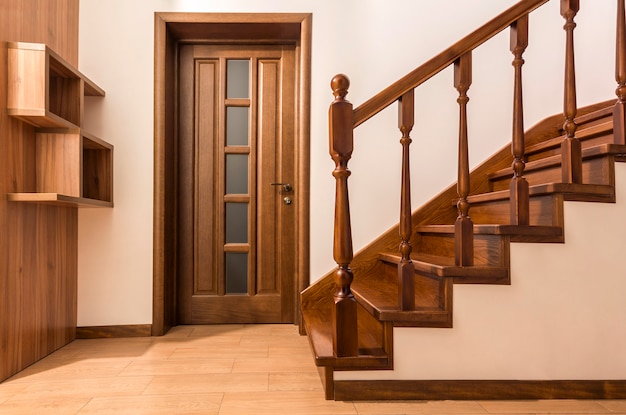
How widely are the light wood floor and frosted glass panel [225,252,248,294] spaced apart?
46 centimetres

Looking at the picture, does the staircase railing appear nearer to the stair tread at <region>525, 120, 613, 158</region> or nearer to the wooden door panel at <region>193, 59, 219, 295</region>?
the stair tread at <region>525, 120, 613, 158</region>

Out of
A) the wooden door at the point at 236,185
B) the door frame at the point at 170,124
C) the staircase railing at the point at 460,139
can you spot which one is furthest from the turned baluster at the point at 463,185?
the wooden door at the point at 236,185

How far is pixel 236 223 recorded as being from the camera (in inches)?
119

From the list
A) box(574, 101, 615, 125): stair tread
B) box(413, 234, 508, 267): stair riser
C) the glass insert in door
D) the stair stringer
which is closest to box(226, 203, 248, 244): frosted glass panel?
the glass insert in door

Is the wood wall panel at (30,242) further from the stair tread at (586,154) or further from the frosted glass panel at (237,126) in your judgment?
the stair tread at (586,154)

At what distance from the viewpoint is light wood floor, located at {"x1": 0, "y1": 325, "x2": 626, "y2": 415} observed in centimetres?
163

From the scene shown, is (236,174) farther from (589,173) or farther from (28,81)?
(589,173)

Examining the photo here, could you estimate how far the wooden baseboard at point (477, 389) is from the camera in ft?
5.57

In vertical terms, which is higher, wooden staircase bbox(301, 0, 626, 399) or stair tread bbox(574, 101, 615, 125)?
stair tread bbox(574, 101, 615, 125)

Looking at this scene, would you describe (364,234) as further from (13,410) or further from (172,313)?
(13,410)

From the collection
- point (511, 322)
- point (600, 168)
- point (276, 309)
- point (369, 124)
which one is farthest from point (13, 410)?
point (600, 168)

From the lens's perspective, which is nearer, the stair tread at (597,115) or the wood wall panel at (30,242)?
the wood wall panel at (30,242)

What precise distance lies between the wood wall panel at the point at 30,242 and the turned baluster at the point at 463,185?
192cm

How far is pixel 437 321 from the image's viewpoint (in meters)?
1.70
